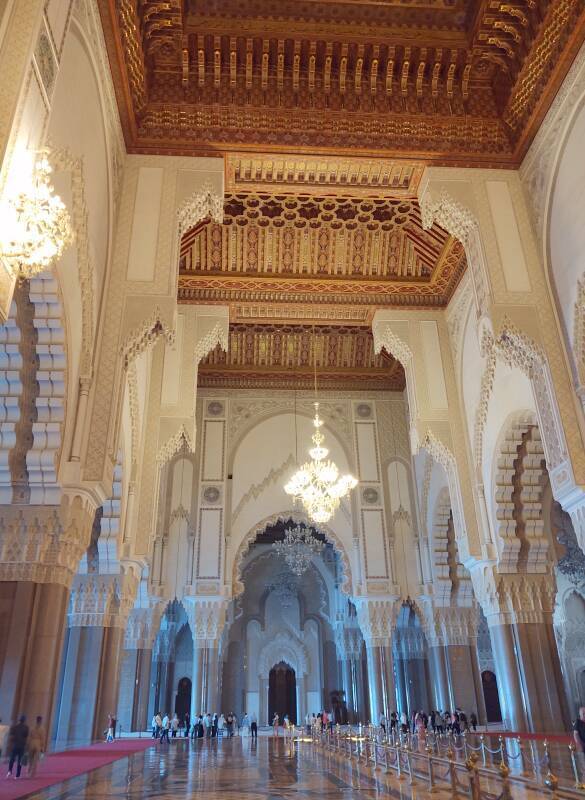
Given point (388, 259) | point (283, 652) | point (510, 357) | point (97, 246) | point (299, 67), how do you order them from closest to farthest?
point (97, 246) < point (510, 357) < point (299, 67) < point (388, 259) < point (283, 652)

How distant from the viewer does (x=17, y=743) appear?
4.50 metres

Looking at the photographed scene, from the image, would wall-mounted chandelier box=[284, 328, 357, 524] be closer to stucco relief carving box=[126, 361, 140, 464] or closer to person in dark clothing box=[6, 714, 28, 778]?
stucco relief carving box=[126, 361, 140, 464]

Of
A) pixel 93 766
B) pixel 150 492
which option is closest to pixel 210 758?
pixel 93 766

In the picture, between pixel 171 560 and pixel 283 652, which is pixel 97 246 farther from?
pixel 283 652

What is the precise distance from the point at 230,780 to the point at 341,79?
7.19 metres

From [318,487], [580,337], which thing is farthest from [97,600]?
[580,337]

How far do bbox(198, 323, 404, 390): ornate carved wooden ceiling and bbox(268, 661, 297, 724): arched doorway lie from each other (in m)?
8.51

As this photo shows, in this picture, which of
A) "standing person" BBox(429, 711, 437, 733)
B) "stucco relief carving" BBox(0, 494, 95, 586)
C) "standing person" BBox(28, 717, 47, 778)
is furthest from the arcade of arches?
"standing person" BBox(429, 711, 437, 733)

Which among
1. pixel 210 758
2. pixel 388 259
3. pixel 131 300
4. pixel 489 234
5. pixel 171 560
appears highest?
pixel 388 259

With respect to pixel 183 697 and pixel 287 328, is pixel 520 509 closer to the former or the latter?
pixel 287 328


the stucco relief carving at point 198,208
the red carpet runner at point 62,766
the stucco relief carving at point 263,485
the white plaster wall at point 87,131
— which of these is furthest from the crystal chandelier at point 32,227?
the stucco relief carving at point 263,485

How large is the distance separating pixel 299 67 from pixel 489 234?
2.93 metres

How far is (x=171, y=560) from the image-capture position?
11.9m

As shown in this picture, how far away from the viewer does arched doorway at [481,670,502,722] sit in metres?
16.8
